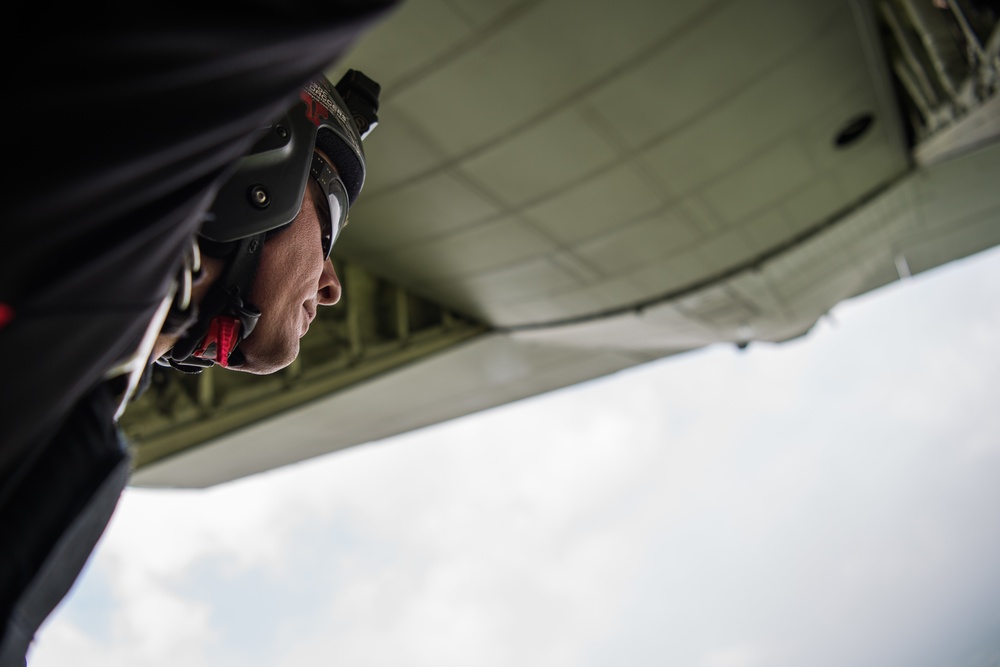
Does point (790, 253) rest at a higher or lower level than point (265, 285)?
higher

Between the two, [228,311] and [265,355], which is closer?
[228,311]

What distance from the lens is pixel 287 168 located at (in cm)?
111

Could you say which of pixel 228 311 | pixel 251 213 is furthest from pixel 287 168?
pixel 228 311

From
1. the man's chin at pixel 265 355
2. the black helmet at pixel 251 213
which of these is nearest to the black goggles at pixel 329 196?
the black helmet at pixel 251 213

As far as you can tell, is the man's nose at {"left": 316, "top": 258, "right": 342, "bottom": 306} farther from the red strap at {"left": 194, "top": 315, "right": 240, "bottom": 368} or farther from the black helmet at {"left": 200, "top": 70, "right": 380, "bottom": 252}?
the red strap at {"left": 194, "top": 315, "right": 240, "bottom": 368}

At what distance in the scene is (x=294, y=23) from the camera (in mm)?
536

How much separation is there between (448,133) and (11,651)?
12.3 ft

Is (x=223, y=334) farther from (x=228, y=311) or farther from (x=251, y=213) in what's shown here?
(x=251, y=213)

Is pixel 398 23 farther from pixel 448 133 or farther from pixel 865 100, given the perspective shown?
pixel 865 100

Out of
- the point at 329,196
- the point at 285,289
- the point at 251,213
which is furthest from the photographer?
the point at 329,196

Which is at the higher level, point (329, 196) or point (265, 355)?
point (329, 196)

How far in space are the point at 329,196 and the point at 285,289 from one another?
25 centimetres

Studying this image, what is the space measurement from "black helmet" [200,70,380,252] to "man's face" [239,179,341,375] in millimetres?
65

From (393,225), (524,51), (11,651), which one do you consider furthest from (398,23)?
(11,651)
